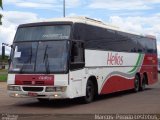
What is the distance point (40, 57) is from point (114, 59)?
5.97m

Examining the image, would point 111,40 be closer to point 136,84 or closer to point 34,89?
point 136,84

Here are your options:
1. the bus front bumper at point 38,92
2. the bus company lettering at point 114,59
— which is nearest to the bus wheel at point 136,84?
the bus company lettering at point 114,59

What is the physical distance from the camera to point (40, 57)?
18688 mm

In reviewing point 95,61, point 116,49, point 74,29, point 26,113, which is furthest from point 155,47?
point 26,113

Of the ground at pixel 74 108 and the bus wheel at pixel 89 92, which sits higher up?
Answer: the bus wheel at pixel 89 92

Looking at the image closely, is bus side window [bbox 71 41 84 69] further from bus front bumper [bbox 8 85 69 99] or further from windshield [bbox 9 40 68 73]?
bus front bumper [bbox 8 85 69 99]

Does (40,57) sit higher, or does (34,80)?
(40,57)

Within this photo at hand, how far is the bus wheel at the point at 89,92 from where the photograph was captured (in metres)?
20.1

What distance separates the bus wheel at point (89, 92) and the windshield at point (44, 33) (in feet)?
8.33

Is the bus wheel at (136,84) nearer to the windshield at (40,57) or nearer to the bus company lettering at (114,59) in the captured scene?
the bus company lettering at (114,59)

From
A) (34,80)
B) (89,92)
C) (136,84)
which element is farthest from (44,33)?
(136,84)

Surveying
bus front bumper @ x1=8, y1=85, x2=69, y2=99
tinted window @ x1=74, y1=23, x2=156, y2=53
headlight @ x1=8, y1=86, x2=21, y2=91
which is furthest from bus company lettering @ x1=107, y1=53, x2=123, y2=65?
headlight @ x1=8, y1=86, x2=21, y2=91

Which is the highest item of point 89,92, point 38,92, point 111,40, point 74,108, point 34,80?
point 111,40

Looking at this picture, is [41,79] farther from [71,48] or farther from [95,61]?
[95,61]
